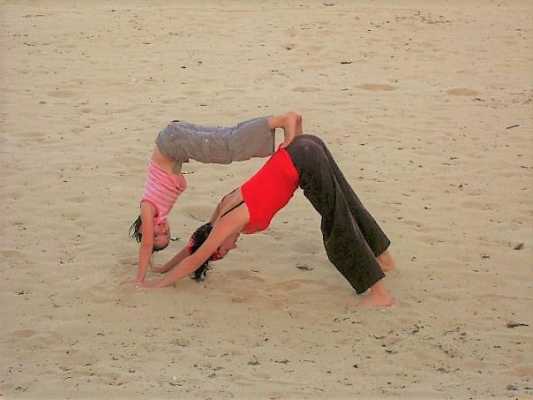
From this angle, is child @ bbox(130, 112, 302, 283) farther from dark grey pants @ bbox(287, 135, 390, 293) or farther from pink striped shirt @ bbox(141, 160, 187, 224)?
dark grey pants @ bbox(287, 135, 390, 293)

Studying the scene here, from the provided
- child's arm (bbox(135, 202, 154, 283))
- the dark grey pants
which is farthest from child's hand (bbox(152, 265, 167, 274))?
the dark grey pants

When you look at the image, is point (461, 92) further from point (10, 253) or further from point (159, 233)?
point (10, 253)

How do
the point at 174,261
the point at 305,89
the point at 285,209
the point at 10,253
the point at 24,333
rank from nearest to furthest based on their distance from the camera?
the point at 24,333 < the point at 174,261 < the point at 10,253 < the point at 285,209 < the point at 305,89

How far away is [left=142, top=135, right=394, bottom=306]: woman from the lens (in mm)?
5031

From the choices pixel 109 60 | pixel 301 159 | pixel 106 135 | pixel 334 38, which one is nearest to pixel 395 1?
pixel 334 38

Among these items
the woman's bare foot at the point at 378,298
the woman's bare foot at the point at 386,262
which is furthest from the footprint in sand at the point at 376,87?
the woman's bare foot at the point at 378,298

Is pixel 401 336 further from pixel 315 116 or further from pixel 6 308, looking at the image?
pixel 315 116

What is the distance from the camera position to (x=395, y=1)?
11.8 m

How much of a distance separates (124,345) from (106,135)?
129 inches

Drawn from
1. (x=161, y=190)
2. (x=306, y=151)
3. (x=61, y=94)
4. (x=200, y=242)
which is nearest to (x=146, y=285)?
(x=200, y=242)

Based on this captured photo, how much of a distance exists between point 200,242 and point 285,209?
132 cm

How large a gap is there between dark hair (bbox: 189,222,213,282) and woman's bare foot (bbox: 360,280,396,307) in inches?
33.3

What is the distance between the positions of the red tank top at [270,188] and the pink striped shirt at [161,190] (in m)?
0.44

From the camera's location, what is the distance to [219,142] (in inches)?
203
